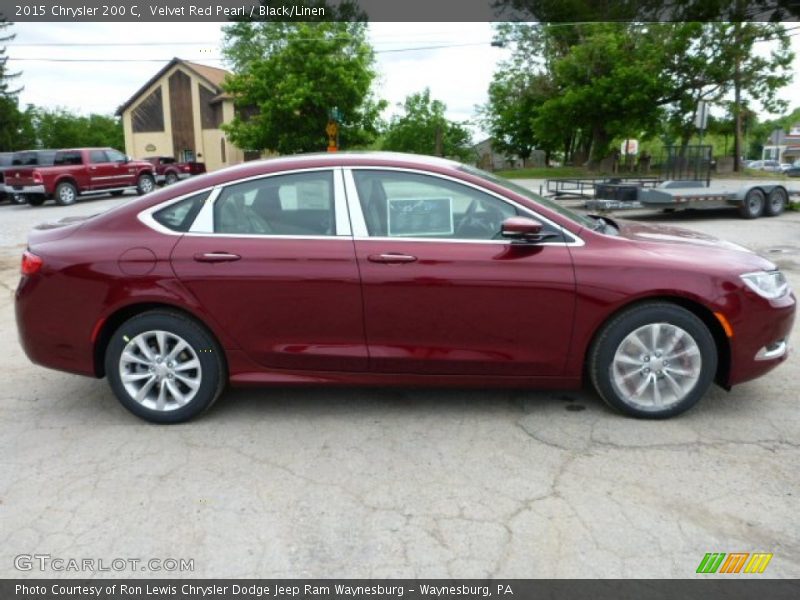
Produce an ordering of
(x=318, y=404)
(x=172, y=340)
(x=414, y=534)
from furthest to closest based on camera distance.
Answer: (x=318, y=404) → (x=172, y=340) → (x=414, y=534)

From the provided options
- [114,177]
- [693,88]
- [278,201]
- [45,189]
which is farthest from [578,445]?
[693,88]

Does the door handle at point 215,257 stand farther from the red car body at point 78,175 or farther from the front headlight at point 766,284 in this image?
the red car body at point 78,175

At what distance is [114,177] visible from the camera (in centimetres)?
2516

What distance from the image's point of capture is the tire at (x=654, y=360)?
396 centimetres

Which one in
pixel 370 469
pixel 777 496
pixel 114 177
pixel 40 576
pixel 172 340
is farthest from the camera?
pixel 114 177

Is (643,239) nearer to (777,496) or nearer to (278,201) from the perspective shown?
(777,496)

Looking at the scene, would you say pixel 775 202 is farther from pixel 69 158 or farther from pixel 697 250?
pixel 69 158

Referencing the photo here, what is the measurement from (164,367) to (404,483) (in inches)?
67.0

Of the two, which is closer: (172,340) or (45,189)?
(172,340)

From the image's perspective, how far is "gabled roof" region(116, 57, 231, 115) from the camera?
50000mm

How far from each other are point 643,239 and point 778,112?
32.6 metres

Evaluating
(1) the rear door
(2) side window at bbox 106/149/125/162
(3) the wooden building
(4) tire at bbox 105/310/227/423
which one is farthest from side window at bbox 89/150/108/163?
(3) the wooden building

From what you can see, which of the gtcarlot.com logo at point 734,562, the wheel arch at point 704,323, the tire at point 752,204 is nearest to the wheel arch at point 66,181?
the tire at point 752,204

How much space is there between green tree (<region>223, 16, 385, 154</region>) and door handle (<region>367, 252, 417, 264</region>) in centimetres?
3093
